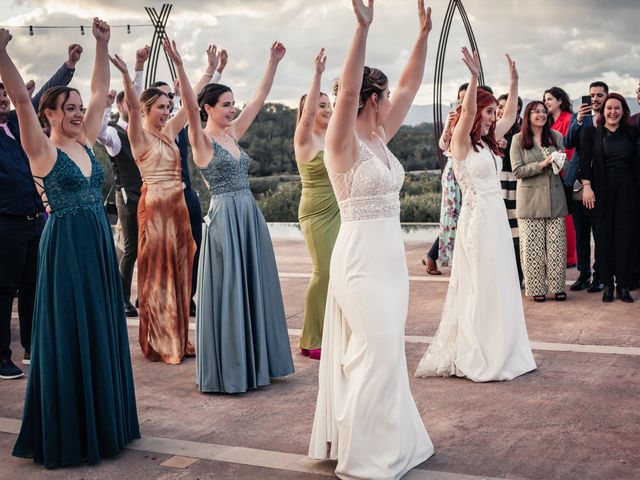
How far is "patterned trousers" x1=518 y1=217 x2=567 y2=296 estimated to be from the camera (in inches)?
332

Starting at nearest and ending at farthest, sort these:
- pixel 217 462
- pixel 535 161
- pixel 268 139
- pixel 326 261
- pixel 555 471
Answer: pixel 555 471
pixel 217 462
pixel 326 261
pixel 535 161
pixel 268 139

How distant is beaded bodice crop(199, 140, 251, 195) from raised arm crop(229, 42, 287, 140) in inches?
12.0

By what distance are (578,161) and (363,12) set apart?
18.5ft

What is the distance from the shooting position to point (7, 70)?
418 cm

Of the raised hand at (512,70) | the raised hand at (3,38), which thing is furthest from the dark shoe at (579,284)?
the raised hand at (3,38)

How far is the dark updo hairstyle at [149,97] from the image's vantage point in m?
6.87

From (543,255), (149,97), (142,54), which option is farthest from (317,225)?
(543,255)

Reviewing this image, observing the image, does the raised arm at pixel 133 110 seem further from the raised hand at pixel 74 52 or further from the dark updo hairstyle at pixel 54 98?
the dark updo hairstyle at pixel 54 98

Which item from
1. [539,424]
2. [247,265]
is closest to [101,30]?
[247,265]

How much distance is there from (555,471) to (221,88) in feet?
11.6

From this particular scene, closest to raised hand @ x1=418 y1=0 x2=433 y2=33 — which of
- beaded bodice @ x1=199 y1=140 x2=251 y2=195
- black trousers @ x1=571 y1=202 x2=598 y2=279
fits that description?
beaded bodice @ x1=199 y1=140 x2=251 y2=195

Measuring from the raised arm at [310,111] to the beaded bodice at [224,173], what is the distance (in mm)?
515

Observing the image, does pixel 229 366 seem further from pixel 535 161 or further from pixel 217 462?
pixel 535 161

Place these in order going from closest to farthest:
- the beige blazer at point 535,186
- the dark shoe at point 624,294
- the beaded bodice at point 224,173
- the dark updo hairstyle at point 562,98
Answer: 1. the beaded bodice at point 224,173
2. the dark shoe at point 624,294
3. the beige blazer at point 535,186
4. the dark updo hairstyle at point 562,98
